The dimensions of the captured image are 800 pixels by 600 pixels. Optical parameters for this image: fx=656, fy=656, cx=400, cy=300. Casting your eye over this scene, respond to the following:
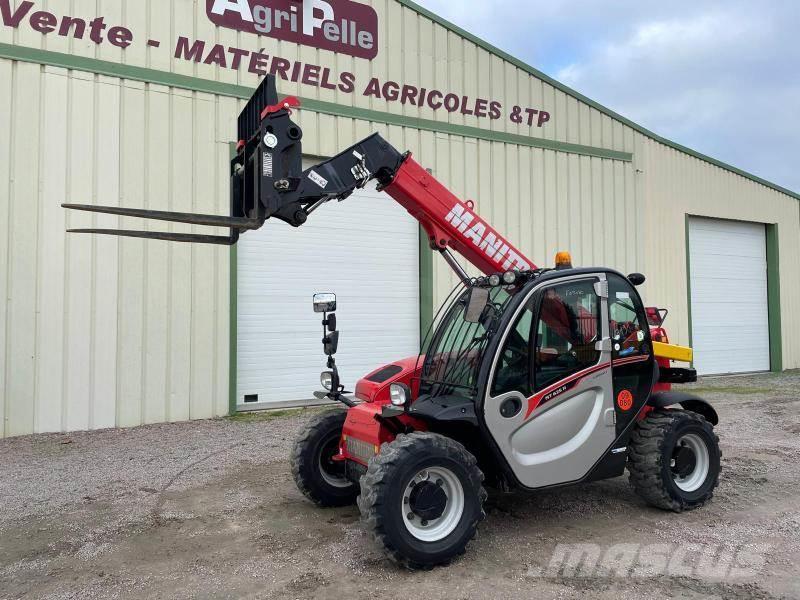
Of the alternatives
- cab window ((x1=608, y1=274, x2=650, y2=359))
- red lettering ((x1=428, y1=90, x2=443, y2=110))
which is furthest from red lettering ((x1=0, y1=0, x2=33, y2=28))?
cab window ((x1=608, y1=274, x2=650, y2=359))

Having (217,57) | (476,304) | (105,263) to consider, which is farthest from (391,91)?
(476,304)

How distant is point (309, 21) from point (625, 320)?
330 inches

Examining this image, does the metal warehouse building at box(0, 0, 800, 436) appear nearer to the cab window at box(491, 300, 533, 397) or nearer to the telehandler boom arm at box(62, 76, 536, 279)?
the telehandler boom arm at box(62, 76, 536, 279)

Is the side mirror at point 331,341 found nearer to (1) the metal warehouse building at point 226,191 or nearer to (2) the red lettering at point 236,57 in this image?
(1) the metal warehouse building at point 226,191

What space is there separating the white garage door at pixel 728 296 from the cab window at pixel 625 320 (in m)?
11.7

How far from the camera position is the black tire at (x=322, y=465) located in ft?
18.6

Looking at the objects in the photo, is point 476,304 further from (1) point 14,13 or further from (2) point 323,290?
(1) point 14,13

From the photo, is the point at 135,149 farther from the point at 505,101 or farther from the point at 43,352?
the point at 505,101

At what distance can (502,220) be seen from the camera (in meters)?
13.1

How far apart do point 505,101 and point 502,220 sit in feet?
8.01

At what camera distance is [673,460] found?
18.0 feet

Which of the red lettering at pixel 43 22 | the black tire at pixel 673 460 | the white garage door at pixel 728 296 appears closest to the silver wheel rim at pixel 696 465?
→ the black tire at pixel 673 460

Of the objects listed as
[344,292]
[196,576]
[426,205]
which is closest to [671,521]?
[426,205]
